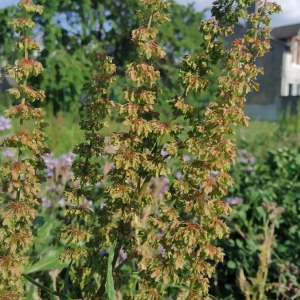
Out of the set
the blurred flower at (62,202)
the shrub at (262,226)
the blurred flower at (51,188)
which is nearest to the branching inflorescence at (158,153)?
the shrub at (262,226)

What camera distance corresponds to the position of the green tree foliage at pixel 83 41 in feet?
48.3

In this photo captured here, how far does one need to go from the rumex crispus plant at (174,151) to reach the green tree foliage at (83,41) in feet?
37.0

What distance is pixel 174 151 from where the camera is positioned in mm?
994

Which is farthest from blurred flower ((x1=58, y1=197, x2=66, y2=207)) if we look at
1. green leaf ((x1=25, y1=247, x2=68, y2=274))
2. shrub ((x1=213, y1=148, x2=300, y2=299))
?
shrub ((x1=213, y1=148, x2=300, y2=299))

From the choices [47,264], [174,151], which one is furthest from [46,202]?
[174,151]

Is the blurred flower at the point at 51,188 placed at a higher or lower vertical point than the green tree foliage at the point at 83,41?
lower

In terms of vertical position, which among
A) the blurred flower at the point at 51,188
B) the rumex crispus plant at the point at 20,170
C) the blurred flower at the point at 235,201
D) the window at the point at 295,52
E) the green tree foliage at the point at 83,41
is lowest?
the blurred flower at the point at 51,188

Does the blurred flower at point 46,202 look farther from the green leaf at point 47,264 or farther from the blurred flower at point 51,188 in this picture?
the green leaf at point 47,264

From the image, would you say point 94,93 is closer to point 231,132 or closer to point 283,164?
A: point 231,132

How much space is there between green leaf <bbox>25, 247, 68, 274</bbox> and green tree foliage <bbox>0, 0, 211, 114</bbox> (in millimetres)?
10395

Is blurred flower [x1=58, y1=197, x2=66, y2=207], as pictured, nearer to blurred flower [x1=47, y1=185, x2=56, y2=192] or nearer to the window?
blurred flower [x1=47, y1=185, x2=56, y2=192]

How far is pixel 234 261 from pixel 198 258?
1655mm

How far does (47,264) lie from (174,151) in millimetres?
1221

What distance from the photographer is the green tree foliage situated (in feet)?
48.3
